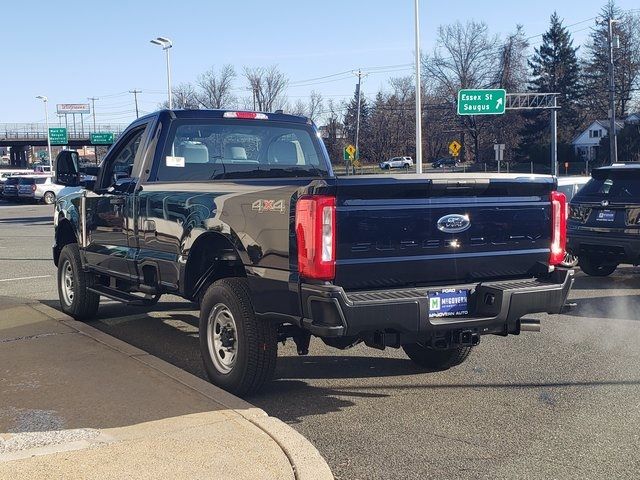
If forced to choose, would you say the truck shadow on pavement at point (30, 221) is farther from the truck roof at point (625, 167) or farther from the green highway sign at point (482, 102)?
the truck roof at point (625, 167)

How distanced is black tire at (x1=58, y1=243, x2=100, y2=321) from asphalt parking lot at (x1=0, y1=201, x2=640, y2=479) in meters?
0.24

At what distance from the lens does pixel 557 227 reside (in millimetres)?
Answer: 5387

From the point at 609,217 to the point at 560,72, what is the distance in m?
77.5

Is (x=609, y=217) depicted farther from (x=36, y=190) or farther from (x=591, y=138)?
(x=591, y=138)

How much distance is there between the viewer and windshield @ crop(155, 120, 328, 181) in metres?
6.69

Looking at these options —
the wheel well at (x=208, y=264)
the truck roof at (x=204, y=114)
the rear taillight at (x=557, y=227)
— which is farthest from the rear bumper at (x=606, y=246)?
the wheel well at (x=208, y=264)

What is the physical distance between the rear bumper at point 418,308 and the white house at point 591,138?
7314 centimetres

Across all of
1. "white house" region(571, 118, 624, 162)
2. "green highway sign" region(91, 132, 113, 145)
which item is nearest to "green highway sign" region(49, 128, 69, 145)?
"green highway sign" region(91, 132, 113, 145)

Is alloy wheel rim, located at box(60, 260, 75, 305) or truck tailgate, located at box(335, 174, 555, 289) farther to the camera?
alloy wheel rim, located at box(60, 260, 75, 305)

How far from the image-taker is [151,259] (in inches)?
251

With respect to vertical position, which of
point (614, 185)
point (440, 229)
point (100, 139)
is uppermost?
point (100, 139)

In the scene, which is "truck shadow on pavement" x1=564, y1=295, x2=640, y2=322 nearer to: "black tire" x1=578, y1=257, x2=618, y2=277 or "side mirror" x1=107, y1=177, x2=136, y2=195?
"black tire" x1=578, y1=257, x2=618, y2=277

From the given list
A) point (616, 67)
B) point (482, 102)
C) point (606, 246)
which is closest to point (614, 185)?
point (606, 246)

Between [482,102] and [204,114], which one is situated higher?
[482,102]
